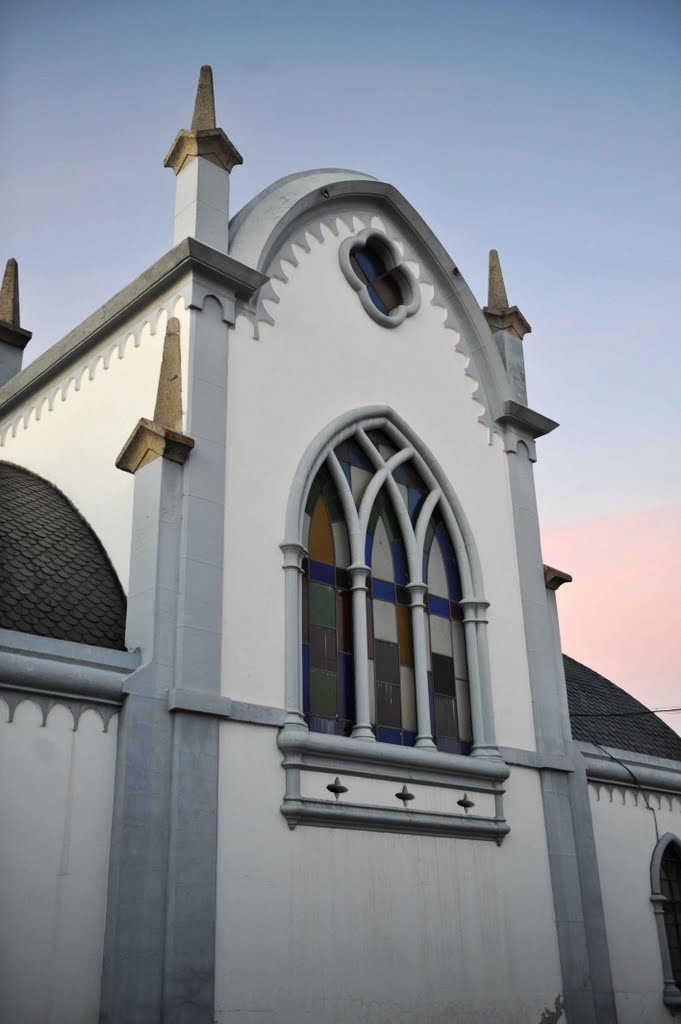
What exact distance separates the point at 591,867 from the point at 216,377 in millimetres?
8911

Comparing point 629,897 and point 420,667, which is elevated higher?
point 420,667

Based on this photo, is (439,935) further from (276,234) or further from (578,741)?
(276,234)

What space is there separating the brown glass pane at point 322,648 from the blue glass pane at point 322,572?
0.65 m

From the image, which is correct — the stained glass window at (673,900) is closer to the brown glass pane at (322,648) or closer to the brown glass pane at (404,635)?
the brown glass pane at (404,635)

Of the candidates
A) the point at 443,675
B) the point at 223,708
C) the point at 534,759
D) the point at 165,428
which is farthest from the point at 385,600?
the point at 165,428

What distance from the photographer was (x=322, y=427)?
47.9ft

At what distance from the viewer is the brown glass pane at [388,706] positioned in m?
13.9

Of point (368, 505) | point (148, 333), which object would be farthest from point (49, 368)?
point (368, 505)

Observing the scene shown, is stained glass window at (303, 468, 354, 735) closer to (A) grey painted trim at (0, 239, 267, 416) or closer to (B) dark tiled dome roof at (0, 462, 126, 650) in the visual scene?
(B) dark tiled dome roof at (0, 462, 126, 650)

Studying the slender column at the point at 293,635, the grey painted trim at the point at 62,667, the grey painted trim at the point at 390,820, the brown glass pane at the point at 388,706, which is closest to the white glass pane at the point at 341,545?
the slender column at the point at 293,635

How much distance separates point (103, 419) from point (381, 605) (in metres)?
4.53

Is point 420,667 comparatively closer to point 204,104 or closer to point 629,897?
point 629,897

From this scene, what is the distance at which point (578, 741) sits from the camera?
56.7 feet

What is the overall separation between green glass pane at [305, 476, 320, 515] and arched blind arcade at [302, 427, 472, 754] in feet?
0.05
